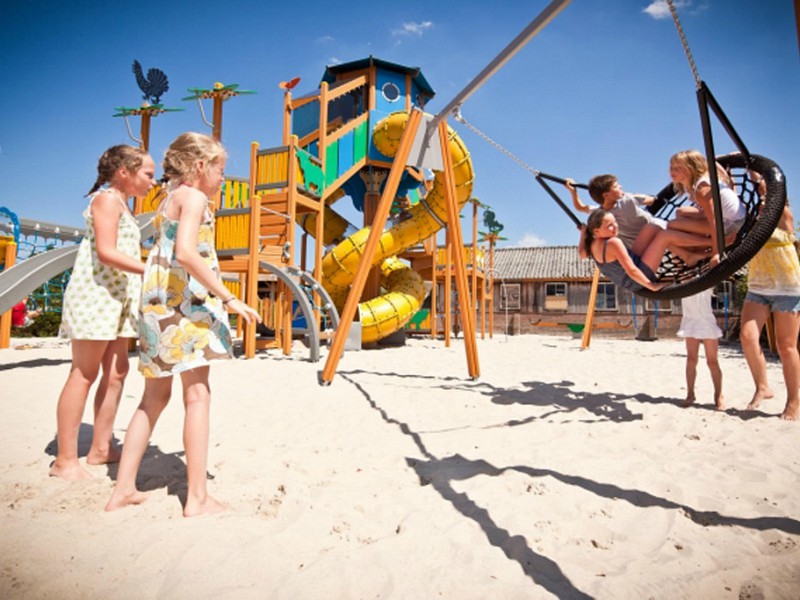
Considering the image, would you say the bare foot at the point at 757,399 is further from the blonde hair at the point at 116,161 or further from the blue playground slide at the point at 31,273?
the blue playground slide at the point at 31,273

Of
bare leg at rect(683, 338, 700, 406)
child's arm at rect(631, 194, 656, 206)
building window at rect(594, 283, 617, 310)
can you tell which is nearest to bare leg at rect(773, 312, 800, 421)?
bare leg at rect(683, 338, 700, 406)

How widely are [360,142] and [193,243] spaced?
10.1m

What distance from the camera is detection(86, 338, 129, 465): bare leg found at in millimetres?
2432

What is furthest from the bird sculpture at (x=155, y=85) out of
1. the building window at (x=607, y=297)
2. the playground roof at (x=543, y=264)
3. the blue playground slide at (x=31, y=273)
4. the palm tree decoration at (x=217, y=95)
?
the building window at (x=607, y=297)

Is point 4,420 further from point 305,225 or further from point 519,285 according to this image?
point 519,285

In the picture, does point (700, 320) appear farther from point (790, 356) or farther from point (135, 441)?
point (135, 441)

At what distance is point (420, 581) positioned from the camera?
1.49 m

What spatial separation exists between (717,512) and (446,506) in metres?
1.19

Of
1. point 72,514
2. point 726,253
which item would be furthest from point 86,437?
point 726,253

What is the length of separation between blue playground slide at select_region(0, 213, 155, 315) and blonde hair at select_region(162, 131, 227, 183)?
4.06 meters

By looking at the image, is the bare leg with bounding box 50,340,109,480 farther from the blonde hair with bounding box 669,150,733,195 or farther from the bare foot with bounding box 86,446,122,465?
the blonde hair with bounding box 669,150,733,195

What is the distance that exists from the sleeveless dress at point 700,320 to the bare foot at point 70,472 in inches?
174

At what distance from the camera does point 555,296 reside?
24828mm

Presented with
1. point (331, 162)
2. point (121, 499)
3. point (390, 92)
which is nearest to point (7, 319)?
point (331, 162)
